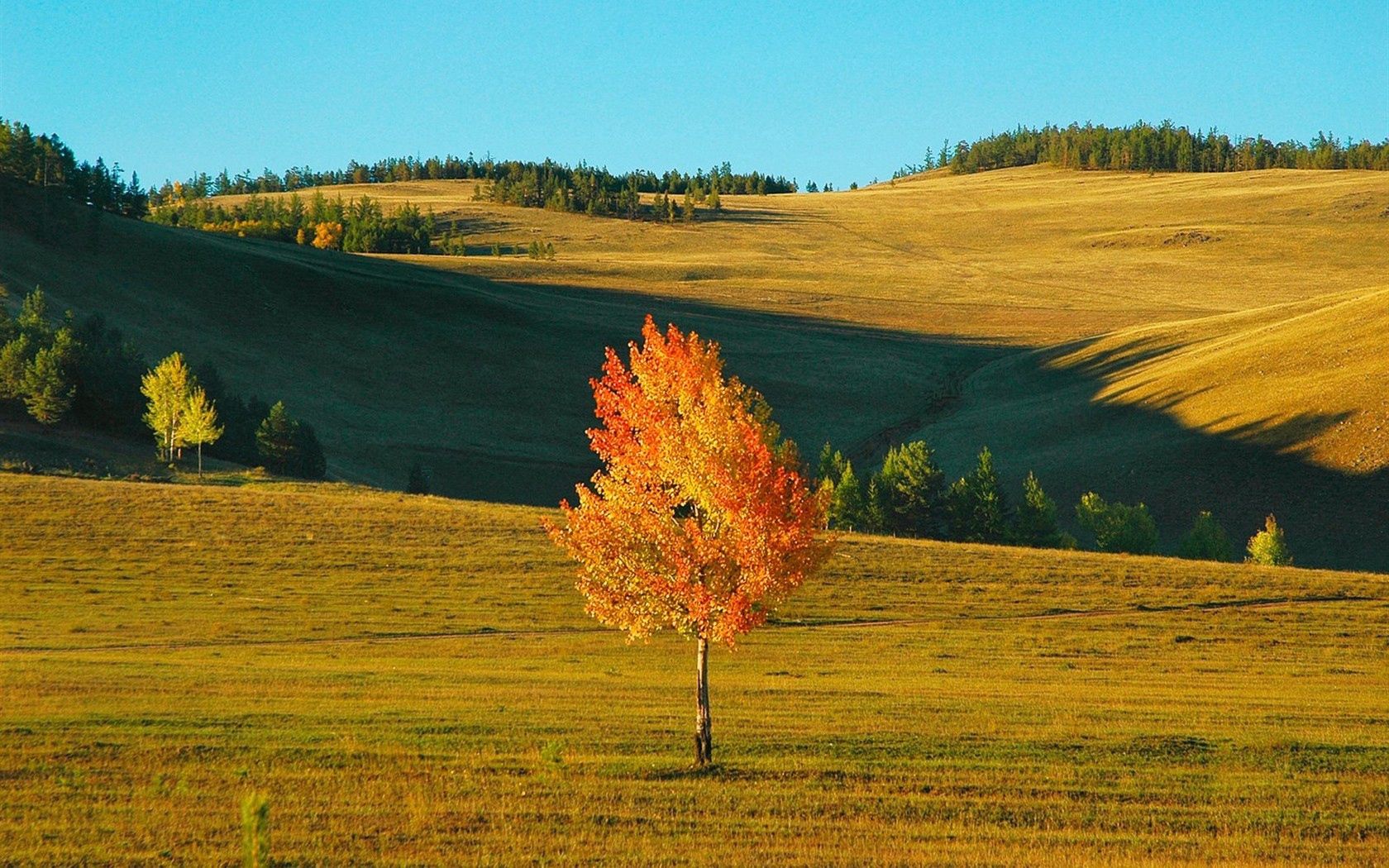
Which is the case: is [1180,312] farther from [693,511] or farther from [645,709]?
[693,511]

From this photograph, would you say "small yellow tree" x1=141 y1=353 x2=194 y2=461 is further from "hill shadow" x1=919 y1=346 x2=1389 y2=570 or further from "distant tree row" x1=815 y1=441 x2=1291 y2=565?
"hill shadow" x1=919 y1=346 x2=1389 y2=570

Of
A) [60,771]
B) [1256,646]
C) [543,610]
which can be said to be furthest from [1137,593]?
[60,771]

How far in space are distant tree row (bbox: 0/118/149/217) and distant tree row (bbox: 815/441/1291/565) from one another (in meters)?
104

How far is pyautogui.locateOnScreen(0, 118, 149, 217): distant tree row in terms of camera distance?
457 feet

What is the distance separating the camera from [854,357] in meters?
137

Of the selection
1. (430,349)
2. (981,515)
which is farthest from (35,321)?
(981,515)

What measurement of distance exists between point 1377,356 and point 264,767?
92779mm

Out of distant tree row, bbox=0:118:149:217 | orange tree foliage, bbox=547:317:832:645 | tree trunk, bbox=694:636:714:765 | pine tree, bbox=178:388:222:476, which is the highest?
distant tree row, bbox=0:118:149:217

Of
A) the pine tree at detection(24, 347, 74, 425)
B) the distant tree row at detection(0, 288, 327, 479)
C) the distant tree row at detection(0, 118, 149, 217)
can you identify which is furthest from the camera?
the distant tree row at detection(0, 118, 149, 217)

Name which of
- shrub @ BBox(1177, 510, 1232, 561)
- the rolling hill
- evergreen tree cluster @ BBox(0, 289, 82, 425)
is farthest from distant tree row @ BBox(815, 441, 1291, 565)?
evergreen tree cluster @ BBox(0, 289, 82, 425)

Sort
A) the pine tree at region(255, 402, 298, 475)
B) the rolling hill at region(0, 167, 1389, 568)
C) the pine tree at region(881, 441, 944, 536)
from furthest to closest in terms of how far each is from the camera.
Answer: the rolling hill at region(0, 167, 1389, 568) → the pine tree at region(255, 402, 298, 475) → the pine tree at region(881, 441, 944, 536)

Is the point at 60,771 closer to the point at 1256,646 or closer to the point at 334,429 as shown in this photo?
the point at 1256,646

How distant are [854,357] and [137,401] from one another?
76059mm

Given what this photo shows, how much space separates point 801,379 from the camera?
421ft
